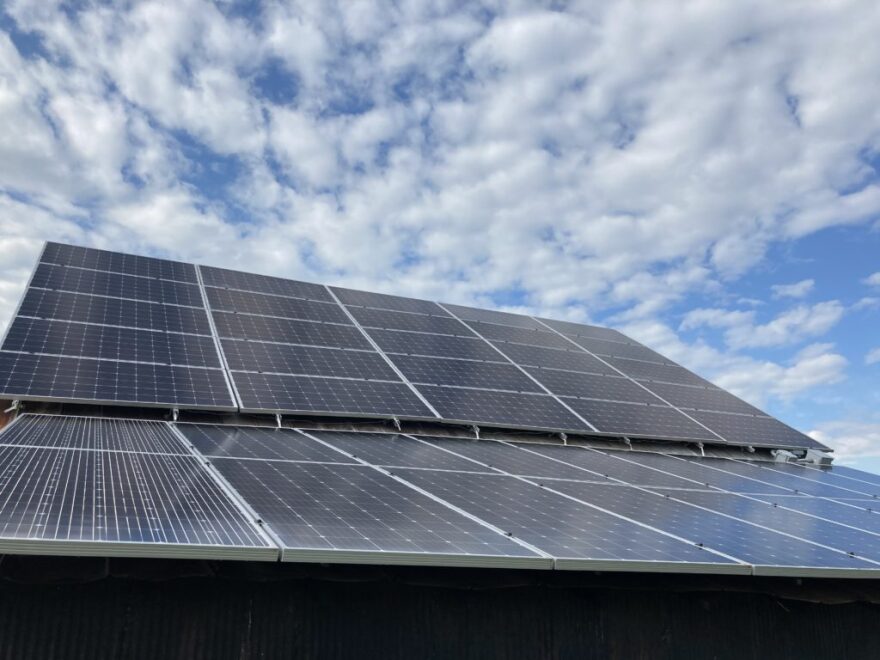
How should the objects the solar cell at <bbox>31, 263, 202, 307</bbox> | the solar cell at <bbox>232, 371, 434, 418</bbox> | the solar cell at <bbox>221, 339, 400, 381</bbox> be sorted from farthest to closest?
the solar cell at <bbox>31, 263, 202, 307</bbox> → the solar cell at <bbox>221, 339, 400, 381</bbox> → the solar cell at <bbox>232, 371, 434, 418</bbox>

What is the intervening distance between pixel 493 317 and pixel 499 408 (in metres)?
9.18

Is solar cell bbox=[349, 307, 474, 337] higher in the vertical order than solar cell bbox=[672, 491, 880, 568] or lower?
higher

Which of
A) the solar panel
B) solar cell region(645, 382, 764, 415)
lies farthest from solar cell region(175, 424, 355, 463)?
solar cell region(645, 382, 764, 415)

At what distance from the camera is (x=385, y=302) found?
83.8ft

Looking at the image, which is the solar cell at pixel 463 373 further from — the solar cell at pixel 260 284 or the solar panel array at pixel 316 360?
the solar cell at pixel 260 284

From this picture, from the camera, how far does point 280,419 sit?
1588 centimetres

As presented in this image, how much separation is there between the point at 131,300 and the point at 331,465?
33.9 feet

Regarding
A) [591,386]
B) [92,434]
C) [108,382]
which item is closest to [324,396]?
[108,382]

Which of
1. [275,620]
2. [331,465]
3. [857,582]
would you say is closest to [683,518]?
[857,582]

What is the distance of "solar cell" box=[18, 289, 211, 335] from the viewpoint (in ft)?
56.6

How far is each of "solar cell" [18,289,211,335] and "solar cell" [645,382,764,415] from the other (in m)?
15.5

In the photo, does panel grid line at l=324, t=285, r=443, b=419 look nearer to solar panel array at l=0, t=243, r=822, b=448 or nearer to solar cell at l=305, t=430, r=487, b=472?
solar panel array at l=0, t=243, r=822, b=448

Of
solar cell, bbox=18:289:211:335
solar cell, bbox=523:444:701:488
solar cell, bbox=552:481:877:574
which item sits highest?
solar cell, bbox=18:289:211:335

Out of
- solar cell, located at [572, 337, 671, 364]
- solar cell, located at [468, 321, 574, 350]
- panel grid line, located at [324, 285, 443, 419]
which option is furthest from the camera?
solar cell, located at [572, 337, 671, 364]
